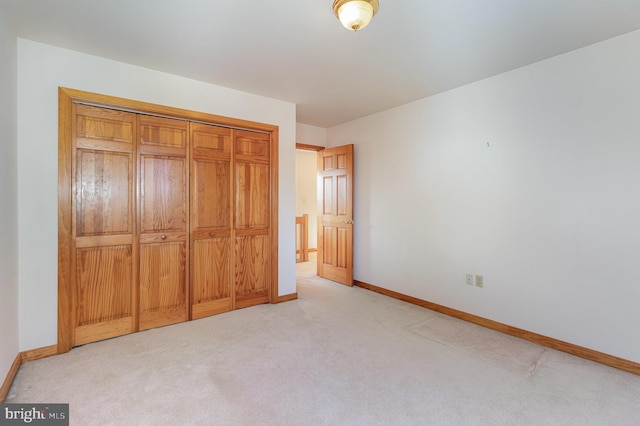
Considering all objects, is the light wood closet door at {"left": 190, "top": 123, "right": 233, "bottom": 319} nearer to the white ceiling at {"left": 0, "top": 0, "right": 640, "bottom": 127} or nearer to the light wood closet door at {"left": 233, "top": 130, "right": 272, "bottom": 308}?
the light wood closet door at {"left": 233, "top": 130, "right": 272, "bottom": 308}

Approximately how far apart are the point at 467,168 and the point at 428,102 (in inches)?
37.1

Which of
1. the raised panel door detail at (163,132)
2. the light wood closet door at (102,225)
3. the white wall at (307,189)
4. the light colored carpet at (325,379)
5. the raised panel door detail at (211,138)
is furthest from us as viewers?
the white wall at (307,189)

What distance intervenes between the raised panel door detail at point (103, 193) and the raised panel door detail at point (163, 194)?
0.13 metres

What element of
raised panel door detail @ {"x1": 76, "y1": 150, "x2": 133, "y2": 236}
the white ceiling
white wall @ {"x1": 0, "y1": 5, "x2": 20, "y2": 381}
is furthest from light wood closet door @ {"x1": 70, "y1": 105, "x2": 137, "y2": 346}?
the white ceiling

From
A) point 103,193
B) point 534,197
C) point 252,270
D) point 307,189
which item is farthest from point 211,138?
point 307,189

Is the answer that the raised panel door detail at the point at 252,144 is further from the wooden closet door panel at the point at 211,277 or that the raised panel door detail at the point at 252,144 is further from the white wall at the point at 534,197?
the white wall at the point at 534,197

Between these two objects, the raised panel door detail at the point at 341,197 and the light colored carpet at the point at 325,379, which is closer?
the light colored carpet at the point at 325,379

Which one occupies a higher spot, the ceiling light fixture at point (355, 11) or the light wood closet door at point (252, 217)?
the ceiling light fixture at point (355, 11)

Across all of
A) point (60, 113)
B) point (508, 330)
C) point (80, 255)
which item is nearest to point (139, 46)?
point (60, 113)

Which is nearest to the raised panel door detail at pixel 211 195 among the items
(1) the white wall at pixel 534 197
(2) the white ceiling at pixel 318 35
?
(2) the white ceiling at pixel 318 35

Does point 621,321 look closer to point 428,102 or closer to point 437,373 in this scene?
point 437,373

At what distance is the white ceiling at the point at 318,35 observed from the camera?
193 cm

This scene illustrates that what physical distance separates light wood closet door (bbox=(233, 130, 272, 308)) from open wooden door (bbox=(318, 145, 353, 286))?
1.31m

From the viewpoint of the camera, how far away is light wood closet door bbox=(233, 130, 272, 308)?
11.3 feet
